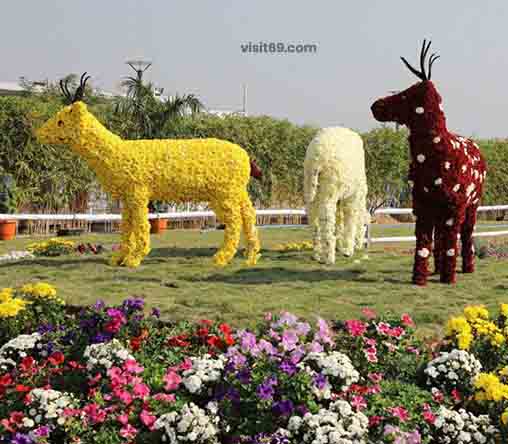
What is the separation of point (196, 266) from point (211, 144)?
190cm

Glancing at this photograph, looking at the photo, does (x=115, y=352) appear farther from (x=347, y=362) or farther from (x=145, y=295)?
(x=145, y=295)

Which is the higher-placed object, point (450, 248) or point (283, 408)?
point (450, 248)

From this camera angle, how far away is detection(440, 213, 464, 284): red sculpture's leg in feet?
29.4

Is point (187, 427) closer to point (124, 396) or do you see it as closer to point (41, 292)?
point (124, 396)

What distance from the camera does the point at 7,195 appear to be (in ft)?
57.6

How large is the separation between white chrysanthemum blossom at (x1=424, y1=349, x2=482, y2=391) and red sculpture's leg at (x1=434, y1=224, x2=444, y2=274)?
12.4 ft

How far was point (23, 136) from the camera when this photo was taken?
19016 millimetres

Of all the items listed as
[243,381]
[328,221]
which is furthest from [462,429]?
[328,221]

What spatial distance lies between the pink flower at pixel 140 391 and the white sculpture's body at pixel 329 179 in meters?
5.86

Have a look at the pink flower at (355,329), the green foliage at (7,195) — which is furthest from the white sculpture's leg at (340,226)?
the green foliage at (7,195)

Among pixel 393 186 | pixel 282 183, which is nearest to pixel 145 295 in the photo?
pixel 282 183

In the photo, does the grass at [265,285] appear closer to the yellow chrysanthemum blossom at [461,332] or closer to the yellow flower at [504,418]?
the yellow chrysanthemum blossom at [461,332]

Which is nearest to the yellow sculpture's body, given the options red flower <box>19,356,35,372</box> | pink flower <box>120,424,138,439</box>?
red flower <box>19,356,35,372</box>

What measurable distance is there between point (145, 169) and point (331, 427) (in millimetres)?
6181
